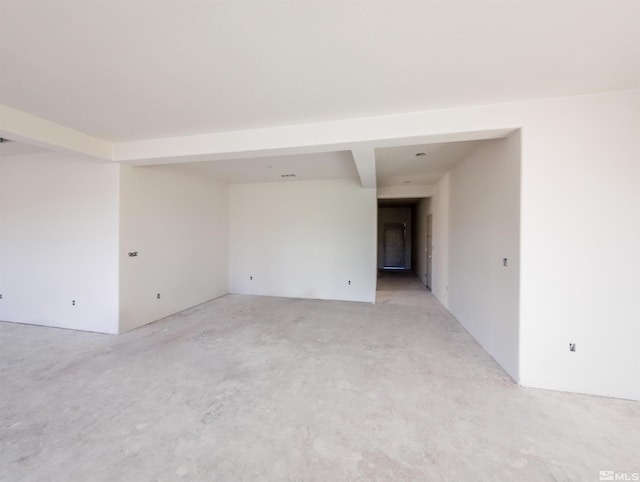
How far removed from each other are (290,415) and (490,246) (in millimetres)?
2757

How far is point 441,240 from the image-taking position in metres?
5.64

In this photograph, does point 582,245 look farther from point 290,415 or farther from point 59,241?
point 59,241

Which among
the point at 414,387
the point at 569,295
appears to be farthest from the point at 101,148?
the point at 569,295

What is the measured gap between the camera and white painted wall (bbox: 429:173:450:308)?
5.25 m

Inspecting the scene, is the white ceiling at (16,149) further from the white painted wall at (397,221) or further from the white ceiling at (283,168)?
the white painted wall at (397,221)

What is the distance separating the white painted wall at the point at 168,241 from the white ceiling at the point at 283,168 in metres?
0.53

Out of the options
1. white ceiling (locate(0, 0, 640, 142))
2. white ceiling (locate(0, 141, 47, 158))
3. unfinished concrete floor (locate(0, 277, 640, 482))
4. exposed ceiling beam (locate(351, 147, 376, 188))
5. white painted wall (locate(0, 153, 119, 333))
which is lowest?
unfinished concrete floor (locate(0, 277, 640, 482))

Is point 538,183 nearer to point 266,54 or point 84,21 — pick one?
point 266,54

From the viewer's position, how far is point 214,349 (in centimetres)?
335

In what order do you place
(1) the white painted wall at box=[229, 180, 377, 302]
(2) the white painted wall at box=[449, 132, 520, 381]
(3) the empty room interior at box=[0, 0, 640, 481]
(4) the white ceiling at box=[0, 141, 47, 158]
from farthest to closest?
(1) the white painted wall at box=[229, 180, 377, 302] → (4) the white ceiling at box=[0, 141, 47, 158] → (2) the white painted wall at box=[449, 132, 520, 381] → (3) the empty room interior at box=[0, 0, 640, 481]

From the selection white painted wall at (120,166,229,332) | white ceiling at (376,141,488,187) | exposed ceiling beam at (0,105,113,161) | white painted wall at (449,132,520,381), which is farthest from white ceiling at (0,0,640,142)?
white painted wall at (120,166,229,332)

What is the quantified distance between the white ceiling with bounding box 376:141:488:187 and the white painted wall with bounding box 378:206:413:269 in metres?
5.26

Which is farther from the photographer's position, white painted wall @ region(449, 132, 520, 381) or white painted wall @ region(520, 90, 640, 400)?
white painted wall @ region(449, 132, 520, 381)

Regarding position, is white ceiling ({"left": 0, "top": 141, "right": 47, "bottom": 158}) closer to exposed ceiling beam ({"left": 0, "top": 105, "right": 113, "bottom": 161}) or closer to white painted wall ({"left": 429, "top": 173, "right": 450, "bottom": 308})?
exposed ceiling beam ({"left": 0, "top": 105, "right": 113, "bottom": 161})
